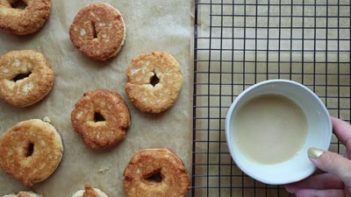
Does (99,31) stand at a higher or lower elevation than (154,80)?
higher

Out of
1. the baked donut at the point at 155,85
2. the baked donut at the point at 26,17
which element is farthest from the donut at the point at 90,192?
the baked donut at the point at 26,17

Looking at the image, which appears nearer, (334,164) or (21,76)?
(334,164)

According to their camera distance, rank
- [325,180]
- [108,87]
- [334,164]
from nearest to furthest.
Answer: [334,164] → [325,180] → [108,87]

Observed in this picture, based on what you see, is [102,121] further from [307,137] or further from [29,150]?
[307,137]

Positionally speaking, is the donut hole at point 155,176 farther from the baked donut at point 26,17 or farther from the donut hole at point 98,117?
the baked donut at point 26,17

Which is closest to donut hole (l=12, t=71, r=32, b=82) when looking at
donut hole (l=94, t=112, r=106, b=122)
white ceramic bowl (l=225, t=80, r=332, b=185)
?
donut hole (l=94, t=112, r=106, b=122)

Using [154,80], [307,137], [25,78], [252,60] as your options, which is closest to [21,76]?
[25,78]

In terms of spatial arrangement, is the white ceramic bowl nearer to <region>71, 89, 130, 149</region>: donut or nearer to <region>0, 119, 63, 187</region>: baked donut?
<region>71, 89, 130, 149</region>: donut
